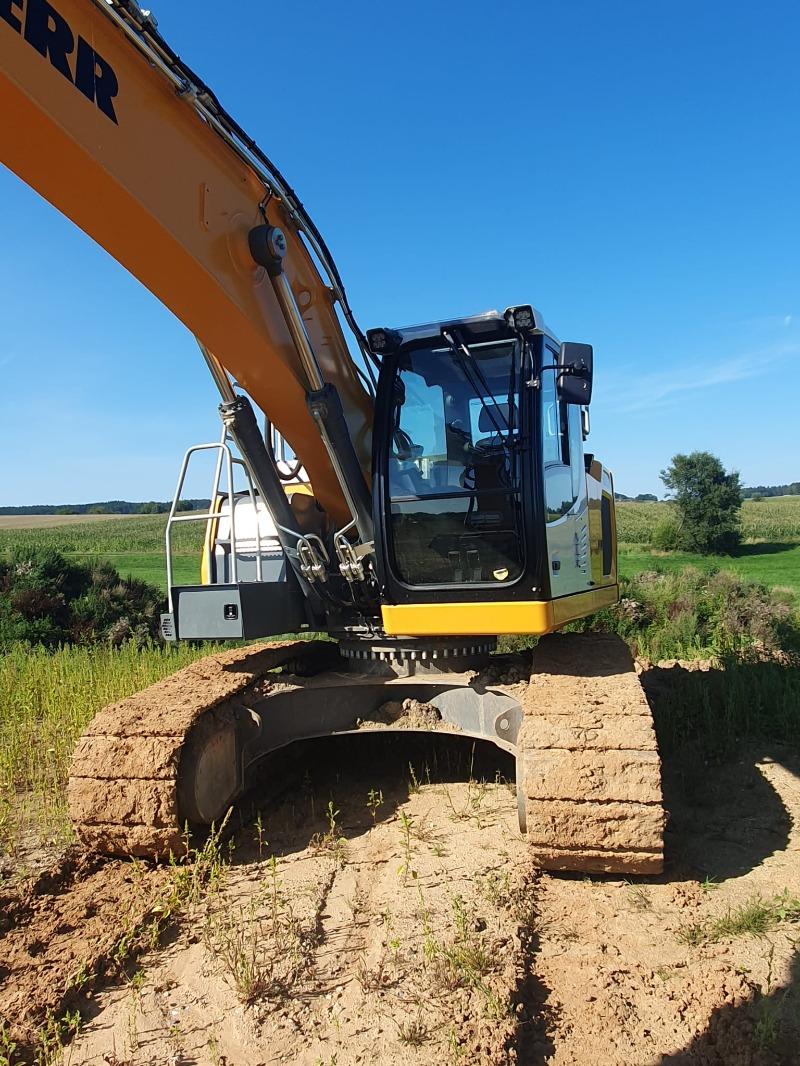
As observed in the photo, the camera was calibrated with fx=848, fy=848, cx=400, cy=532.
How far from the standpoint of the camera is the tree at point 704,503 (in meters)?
38.2

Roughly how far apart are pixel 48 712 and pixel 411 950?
4.48m

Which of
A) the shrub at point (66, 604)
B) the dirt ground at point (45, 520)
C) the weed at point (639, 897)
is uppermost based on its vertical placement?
the dirt ground at point (45, 520)

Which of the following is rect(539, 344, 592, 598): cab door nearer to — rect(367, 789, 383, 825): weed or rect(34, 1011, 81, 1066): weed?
rect(367, 789, 383, 825): weed

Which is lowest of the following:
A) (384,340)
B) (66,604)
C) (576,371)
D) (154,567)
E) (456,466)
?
(66,604)

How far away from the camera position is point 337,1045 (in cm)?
282

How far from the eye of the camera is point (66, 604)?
1311 cm

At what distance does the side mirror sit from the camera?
4.71 m

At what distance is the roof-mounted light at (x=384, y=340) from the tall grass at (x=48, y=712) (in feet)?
11.0

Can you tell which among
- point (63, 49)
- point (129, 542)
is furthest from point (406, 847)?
point (129, 542)

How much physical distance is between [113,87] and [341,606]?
3041mm

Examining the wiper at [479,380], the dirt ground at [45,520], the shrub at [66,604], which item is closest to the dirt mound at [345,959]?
the wiper at [479,380]

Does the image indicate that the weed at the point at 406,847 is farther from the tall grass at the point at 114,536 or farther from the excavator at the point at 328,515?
the tall grass at the point at 114,536

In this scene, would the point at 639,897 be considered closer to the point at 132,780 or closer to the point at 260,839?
the point at 260,839

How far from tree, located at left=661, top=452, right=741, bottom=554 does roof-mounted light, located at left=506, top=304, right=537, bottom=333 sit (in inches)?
1379
